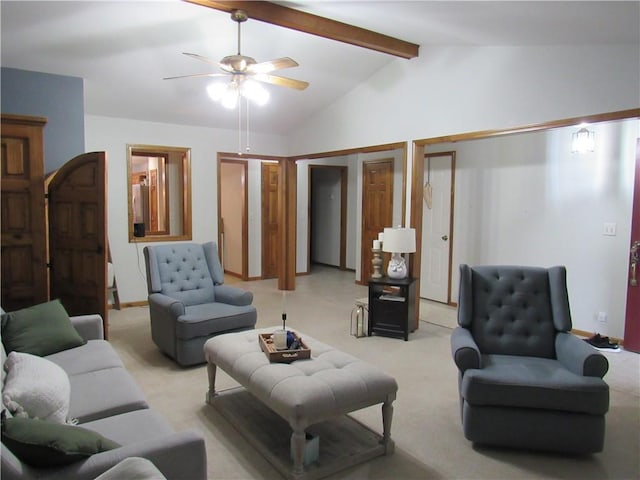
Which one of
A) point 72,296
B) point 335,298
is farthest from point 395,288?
point 72,296

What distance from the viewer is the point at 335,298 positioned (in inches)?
251

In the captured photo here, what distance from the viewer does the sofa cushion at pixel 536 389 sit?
2.38 meters

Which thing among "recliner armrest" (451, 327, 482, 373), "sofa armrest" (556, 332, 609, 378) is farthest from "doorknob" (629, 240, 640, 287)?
"recliner armrest" (451, 327, 482, 373)

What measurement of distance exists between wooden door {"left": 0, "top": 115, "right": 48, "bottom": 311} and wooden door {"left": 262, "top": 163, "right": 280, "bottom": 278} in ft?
14.0

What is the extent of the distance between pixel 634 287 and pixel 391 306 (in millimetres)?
2212

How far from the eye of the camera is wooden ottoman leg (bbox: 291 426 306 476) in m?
2.18

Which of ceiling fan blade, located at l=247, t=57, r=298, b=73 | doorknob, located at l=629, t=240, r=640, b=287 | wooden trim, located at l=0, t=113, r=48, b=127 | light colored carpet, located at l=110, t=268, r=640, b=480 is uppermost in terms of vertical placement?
ceiling fan blade, located at l=247, t=57, r=298, b=73

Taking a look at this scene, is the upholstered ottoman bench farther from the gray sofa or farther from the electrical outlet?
the electrical outlet

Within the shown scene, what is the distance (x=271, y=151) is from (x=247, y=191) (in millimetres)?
983

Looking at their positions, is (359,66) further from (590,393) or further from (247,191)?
(590,393)

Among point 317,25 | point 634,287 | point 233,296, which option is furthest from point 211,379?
point 634,287

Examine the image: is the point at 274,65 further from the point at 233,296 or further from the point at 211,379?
the point at 211,379

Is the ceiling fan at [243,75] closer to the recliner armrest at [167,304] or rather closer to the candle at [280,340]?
the recliner armrest at [167,304]

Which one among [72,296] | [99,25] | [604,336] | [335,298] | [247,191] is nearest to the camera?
[99,25]
